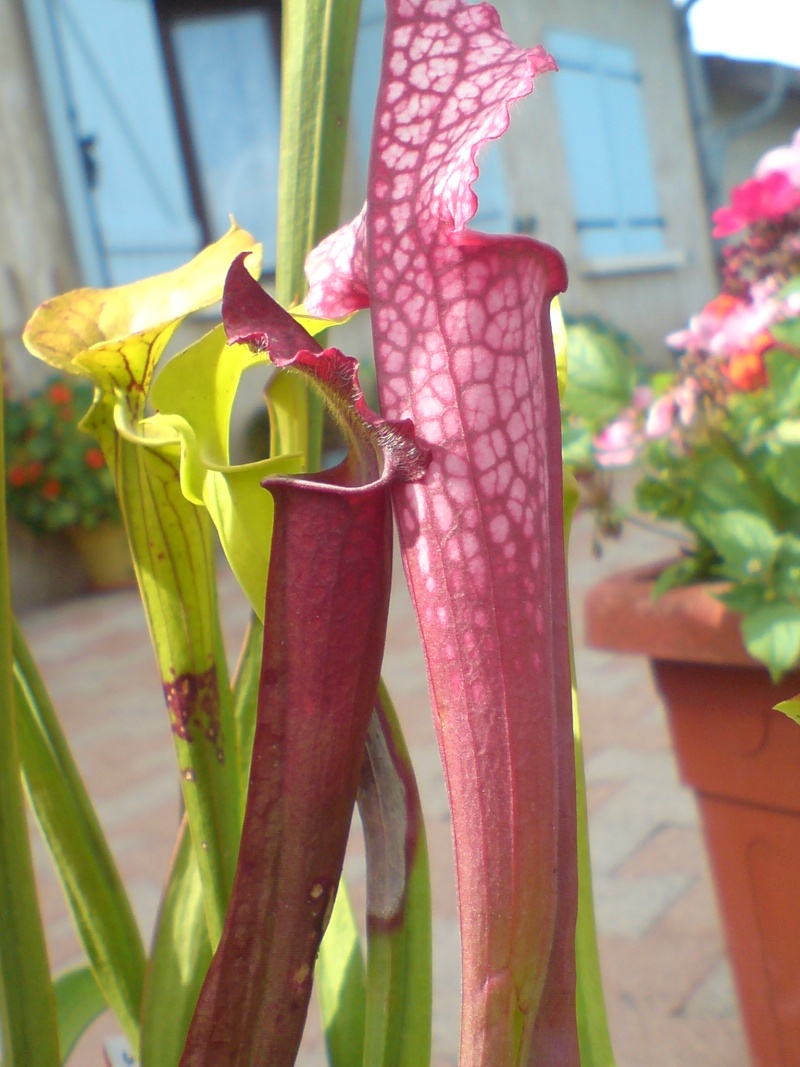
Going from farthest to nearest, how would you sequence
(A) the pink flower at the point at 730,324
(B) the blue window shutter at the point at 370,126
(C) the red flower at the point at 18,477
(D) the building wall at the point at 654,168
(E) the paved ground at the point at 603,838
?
(D) the building wall at the point at 654,168
(B) the blue window shutter at the point at 370,126
(C) the red flower at the point at 18,477
(E) the paved ground at the point at 603,838
(A) the pink flower at the point at 730,324

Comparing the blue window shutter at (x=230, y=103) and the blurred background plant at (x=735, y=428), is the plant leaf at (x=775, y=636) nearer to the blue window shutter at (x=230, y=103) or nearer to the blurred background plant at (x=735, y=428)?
the blurred background plant at (x=735, y=428)

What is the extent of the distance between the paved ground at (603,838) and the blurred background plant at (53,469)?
75cm

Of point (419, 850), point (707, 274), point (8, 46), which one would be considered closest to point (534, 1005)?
point (419, 850)

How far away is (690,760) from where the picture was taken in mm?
717

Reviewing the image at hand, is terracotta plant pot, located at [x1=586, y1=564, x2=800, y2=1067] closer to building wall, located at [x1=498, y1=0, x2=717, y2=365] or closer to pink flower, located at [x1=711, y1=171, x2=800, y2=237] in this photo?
pink flower, located at [x1=711, y1=171, x2=800, y2=237]

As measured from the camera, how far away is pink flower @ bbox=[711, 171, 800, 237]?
855 millimetres

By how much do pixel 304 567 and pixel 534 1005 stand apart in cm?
13

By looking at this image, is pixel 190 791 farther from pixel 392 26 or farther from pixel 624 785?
pixel 624 785

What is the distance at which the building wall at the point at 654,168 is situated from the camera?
4.66 metres

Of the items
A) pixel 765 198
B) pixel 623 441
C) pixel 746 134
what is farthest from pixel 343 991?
pixel 746 134

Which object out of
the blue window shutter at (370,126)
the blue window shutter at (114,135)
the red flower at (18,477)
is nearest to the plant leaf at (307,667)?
the red flower at (18,477)

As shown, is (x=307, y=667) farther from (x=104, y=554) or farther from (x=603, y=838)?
(x=104, y=554)

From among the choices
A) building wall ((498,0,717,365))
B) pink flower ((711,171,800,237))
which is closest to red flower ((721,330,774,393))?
pink flower ((711,171,800,237))

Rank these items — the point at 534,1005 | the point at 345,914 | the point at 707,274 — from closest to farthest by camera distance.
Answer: the point at 534,1005
the point at 345,914
the point at 707,274
